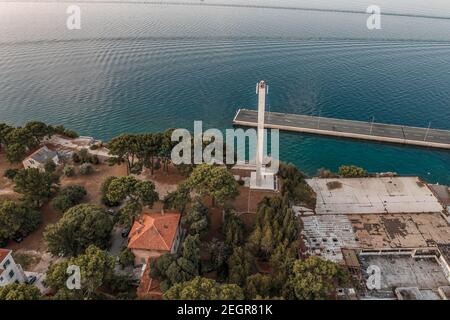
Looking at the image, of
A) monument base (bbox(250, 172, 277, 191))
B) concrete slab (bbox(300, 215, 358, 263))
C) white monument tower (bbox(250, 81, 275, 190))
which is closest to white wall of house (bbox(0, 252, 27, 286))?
monument base (bbox(250, 172, 277, 191))

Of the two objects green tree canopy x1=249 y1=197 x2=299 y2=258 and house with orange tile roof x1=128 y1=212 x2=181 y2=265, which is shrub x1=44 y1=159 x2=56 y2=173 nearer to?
house with orange tile roof x1=128 y1=212 x2=181 y2=265

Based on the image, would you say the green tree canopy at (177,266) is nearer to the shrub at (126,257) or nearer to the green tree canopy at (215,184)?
the shrub at (126,257)

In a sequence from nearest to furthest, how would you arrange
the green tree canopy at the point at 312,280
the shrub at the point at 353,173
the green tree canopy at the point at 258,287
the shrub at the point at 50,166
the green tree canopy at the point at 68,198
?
the green tree canopy at the point at 258,287 → the green tree canopy at the point at 312,280 → the green tree canopy at the point at 68,198 → the shrub at the point at 50,166 → the shrub at the point at 353,173

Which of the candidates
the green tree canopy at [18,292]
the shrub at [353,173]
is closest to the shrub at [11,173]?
the green tree canopy at [18,292]

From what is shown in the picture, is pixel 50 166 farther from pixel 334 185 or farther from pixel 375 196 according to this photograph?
pixel 375 196

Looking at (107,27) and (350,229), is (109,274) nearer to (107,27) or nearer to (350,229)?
(350,229)
